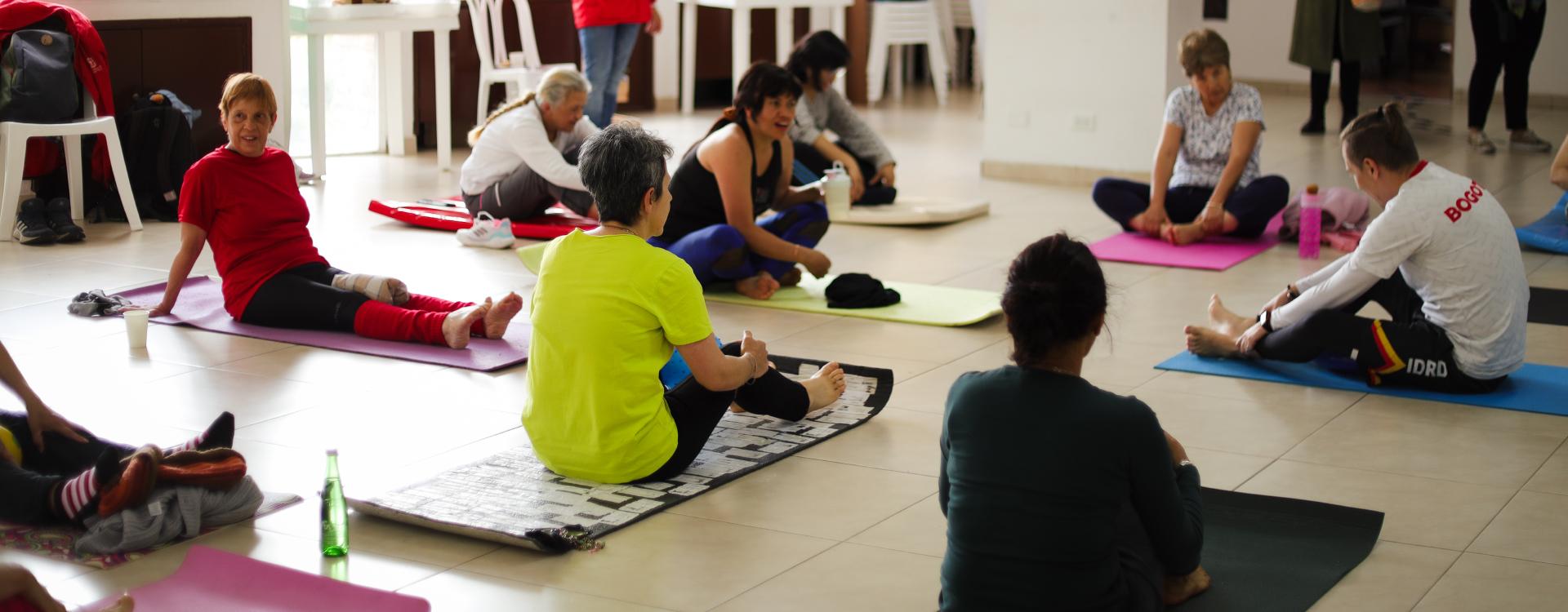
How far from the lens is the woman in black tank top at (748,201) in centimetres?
474

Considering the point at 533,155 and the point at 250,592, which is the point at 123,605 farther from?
the point at 533,155

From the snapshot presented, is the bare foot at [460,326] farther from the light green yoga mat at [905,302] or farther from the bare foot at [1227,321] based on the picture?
the bare foot at [1227,321]

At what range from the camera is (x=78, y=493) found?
2768mm

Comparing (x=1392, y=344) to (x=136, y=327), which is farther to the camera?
(x=136, y=327)

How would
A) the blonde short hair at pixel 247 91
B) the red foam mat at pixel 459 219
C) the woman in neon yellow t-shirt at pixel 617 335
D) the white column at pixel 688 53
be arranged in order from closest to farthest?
the woman in neon yellow t-shirt at pixel 617 335, the blonde short hair at pixel 247 91, the red foam mat at pixel 459 219, the white column at pixel 688 53

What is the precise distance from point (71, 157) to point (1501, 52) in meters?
7.37

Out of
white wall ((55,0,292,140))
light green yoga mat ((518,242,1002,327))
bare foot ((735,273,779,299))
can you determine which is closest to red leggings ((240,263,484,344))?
light green yoga mat ((518,242,1002,327))

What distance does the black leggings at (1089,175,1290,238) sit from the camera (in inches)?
239

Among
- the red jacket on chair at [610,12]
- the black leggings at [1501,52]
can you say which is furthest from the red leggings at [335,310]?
the black leggings at [1501,52]

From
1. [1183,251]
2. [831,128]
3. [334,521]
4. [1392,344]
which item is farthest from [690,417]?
[831,128]

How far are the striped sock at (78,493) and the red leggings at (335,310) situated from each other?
64.6 inches

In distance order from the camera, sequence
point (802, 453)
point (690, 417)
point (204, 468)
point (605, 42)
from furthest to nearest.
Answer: point (605, 42), point (802, 453), point (690, 417), point (204, 468)

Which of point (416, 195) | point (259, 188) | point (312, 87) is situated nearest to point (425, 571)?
point (259, 188)

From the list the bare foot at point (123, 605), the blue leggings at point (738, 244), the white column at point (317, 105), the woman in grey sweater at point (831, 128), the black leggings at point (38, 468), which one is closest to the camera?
the bare foot at point (123, 605)
